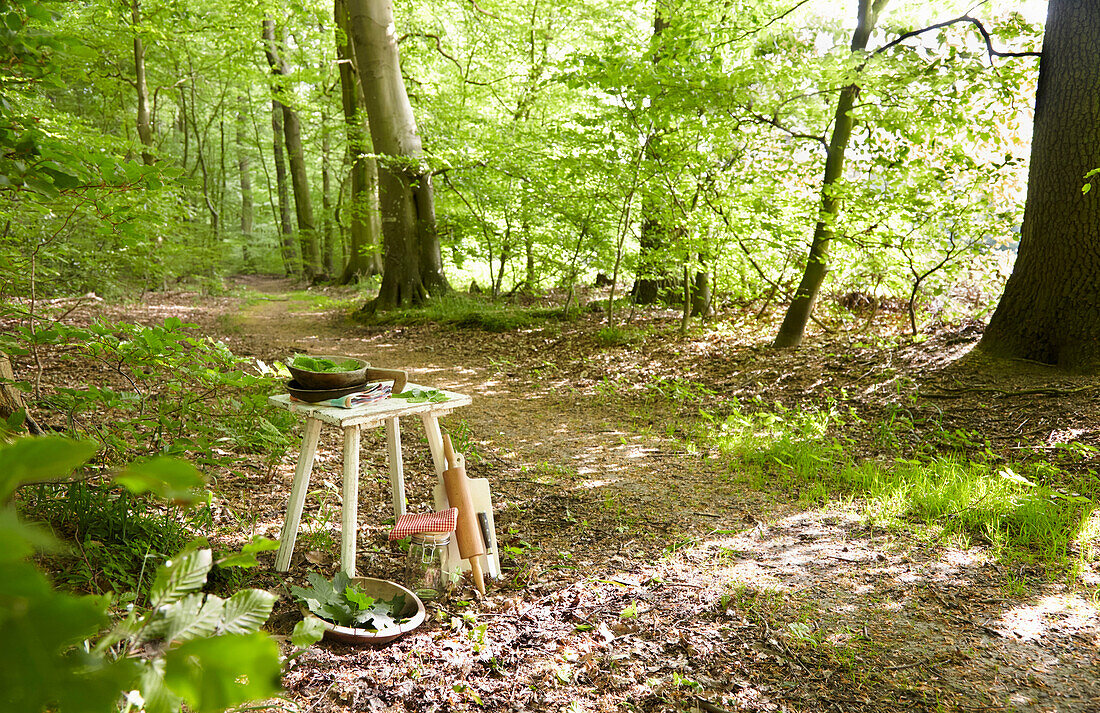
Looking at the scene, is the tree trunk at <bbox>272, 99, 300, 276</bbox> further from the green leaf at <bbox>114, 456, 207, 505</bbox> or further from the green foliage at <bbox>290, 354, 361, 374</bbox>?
the green leaf at <bbox>114, 456, 207, 505</bbox>

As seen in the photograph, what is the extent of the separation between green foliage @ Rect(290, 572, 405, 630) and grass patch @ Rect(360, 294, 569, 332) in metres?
7.13

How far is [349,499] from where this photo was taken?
109 inches

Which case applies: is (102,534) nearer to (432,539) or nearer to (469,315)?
(432,539)

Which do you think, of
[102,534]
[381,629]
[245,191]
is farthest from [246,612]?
[245,191]

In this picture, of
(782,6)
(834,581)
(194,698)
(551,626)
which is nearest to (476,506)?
(551,626)

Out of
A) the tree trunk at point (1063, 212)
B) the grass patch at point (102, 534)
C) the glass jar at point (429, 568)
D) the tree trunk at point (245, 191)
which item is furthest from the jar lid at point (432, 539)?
the tree trunk at point (245, 191)

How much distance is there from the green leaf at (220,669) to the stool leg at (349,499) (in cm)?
227

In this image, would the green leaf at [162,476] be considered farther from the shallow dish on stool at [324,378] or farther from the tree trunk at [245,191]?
the tree trunk at [245,191]

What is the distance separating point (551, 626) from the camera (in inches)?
104

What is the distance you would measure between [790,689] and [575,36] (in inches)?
547

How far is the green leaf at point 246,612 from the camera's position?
2.61 ft

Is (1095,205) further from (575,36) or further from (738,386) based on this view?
(575,36)

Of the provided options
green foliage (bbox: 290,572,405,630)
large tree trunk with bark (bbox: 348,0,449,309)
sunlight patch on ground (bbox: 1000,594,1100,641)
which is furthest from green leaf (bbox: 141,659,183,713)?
large tree trunk with bark (bbox: 348,0,449,309)

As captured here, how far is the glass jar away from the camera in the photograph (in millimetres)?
2826
